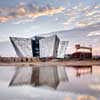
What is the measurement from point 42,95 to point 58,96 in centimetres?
38

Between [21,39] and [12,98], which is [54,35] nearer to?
[21,39]

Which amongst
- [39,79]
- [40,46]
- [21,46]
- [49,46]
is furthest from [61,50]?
[39,79]

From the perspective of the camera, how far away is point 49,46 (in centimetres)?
2052

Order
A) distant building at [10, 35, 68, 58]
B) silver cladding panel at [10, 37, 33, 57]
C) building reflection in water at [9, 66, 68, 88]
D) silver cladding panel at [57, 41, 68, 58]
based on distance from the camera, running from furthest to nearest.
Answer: silver cladding panel at [57, 41, 68, 58] → distant building at [10, 35, 68, 58] → silver cladding panel at [10, 37, 33, 57] → building reflection in water at [9, 66, 68, 88]

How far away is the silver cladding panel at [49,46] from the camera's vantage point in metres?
20.1

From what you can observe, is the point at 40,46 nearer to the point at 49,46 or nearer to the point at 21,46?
the point at 49,46

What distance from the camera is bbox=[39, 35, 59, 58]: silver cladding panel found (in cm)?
2014

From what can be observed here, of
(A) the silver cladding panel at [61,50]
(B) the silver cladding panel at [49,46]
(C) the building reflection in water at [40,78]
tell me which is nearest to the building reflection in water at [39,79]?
(C) the building reflection in water at [40,78]

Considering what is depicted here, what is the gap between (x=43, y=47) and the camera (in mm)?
21422

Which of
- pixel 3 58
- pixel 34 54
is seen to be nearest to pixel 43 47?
pixel 34 54

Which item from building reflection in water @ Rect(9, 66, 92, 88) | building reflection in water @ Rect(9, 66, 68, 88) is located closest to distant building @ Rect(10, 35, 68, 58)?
building reflection in water @ Rect(9, 66, 92, 88)

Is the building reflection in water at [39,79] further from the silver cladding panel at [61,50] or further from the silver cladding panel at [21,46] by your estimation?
the silver cladding panel at [61,50]

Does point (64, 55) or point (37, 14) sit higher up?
point (37, 14)

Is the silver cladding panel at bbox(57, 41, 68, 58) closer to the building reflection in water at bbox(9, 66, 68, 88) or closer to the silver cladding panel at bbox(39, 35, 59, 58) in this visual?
the silver cladding panel at bbox(39, 35, 59, 58)
